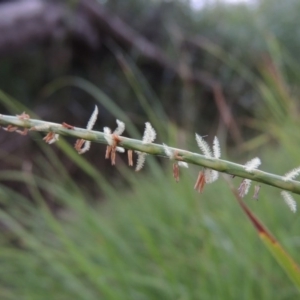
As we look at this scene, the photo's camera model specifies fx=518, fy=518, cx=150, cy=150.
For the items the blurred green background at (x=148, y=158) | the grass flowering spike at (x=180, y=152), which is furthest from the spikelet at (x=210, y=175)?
the blurred green background at (x=148, y=158)

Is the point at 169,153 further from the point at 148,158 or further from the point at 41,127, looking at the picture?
the point at 148,158

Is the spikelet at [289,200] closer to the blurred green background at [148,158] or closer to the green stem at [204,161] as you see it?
the green stem at [204,161]

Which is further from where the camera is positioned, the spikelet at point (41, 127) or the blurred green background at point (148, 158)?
the blurred green background at point (148, 158)

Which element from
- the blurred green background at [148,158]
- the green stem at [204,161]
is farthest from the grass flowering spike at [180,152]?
the blurred green background at [148,158]

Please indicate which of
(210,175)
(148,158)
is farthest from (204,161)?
(148,158)

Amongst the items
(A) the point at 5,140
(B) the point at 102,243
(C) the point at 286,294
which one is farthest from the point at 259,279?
(A) the point at 5,140

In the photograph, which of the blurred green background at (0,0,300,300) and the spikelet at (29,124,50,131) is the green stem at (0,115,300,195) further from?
the blurred green background at (0,0,300,300)

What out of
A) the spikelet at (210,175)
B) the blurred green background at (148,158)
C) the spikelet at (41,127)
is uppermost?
the blurred green background at (148,158)

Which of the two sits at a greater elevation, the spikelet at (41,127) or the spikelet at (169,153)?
the spikelet at (41,127)

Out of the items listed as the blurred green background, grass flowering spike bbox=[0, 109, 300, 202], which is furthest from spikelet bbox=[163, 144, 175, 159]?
the blurred green background
